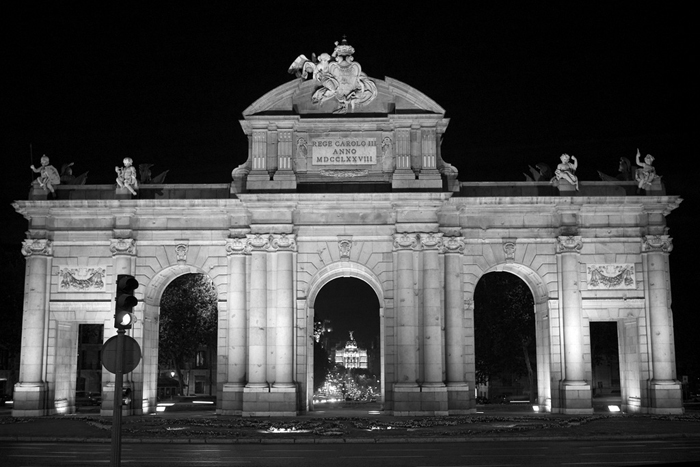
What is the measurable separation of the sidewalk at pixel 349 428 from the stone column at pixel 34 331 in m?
2.87

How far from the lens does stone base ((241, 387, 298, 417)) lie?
40.6m

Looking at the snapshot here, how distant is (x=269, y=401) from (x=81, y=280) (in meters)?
12.1

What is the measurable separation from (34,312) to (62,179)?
7375mm

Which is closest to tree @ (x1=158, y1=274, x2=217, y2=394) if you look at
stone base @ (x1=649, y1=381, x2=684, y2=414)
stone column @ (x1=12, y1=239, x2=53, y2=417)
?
stone column @ (x1=12, y1=239, x2=53, y2=417)

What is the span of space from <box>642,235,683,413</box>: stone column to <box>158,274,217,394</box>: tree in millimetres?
37064

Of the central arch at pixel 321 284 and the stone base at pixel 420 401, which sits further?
the central arch at pixel 321 284

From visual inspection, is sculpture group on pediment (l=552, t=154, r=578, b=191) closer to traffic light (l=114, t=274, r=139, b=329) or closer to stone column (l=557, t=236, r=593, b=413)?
stone column (l=557, t=236, r=593, b=413)

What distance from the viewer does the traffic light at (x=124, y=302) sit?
16562mm

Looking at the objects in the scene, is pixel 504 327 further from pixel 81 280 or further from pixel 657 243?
pixel 81 280

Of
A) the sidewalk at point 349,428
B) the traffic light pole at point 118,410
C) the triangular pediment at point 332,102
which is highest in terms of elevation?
the triangular pediment at point 332,102

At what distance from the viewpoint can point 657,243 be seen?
42.8 m

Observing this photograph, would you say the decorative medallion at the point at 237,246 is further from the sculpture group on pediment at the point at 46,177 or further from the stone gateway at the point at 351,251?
the sculpture group on pediment at the point at 46,177

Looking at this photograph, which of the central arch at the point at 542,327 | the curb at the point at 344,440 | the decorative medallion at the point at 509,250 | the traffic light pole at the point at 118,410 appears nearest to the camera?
the traffic light pole at the point at 118,410

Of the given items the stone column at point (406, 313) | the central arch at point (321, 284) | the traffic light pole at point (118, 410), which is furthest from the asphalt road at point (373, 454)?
the central arch at point (321, 284)
